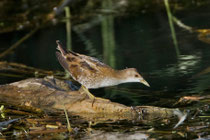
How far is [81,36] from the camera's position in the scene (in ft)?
39.8

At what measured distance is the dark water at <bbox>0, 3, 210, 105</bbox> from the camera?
23.6 ft

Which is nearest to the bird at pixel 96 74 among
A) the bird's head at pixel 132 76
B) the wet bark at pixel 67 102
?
the bird's head at pixel 132 76

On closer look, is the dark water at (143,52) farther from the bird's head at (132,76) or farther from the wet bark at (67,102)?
the wet bark at (67,102)

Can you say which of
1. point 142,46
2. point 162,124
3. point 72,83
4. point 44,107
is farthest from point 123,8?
point 162,124

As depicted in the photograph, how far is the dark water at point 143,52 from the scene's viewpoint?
23.6ft

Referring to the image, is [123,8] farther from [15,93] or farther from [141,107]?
[141,107]

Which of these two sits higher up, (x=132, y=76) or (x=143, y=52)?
(x=143, y=52)

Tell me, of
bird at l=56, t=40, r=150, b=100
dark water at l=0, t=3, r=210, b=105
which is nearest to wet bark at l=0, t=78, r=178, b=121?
bird at l=56, t=40, r=150, b=100

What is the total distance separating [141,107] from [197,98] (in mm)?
740

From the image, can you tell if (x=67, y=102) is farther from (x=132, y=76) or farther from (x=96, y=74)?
(x=132, y=76)

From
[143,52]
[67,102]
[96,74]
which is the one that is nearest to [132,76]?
[96,74]

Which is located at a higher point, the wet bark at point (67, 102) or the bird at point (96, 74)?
the bird at point (96, 74)

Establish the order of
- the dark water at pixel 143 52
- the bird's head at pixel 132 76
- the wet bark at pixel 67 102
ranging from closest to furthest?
1. the wet bark at pixel 67 102
2. the bird's head at pixel 132 76
3. the dark water at pixel 143 52

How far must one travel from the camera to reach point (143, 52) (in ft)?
32.0
